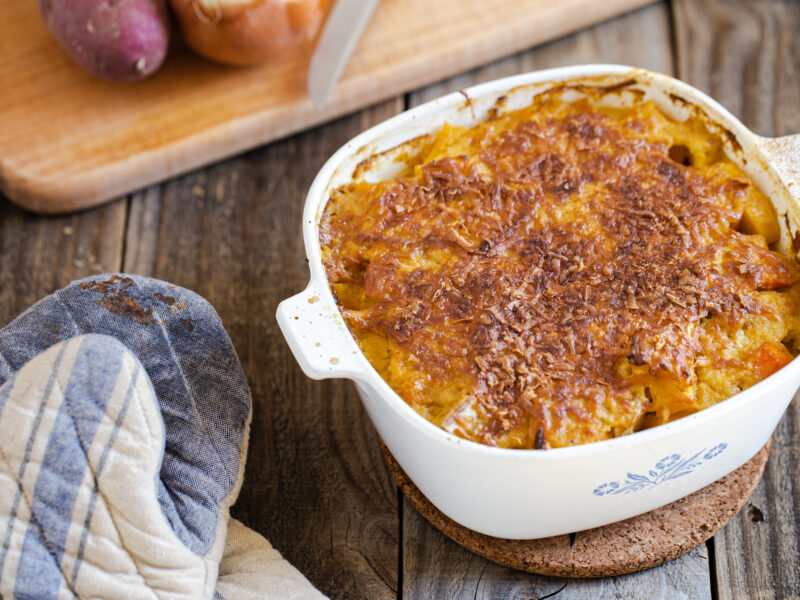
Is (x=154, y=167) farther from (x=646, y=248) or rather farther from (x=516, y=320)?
(x=646, y=248)

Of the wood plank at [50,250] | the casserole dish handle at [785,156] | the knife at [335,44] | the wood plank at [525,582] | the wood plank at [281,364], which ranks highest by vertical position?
the knife at [335,44]

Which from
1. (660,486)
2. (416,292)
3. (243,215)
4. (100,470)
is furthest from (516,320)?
(243,215)

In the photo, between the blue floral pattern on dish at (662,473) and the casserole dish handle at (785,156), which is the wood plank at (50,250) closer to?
the blue floral pattern on dish at (662,473)

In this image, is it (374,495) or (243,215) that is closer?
(374,495)

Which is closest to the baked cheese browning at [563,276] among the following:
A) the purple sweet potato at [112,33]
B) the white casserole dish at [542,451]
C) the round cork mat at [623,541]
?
the white casserole dish at [542,451]

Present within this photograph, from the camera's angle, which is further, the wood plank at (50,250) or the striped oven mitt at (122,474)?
the wood plank at (50,250)

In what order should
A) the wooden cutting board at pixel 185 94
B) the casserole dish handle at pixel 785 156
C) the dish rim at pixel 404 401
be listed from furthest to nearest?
the wooden cutting board at pixel 185 94 → the casserole dish handle at pixel 785 156 → the dish rim at pixel 404 401
